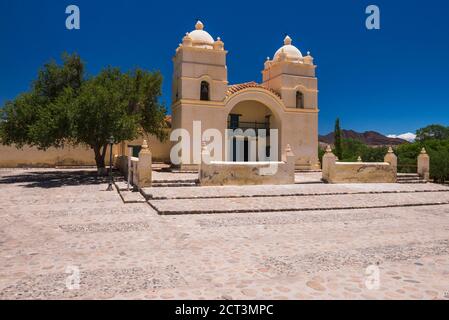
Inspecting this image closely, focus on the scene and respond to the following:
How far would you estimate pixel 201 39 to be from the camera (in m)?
23.9

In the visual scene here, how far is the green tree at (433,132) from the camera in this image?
68500 mm

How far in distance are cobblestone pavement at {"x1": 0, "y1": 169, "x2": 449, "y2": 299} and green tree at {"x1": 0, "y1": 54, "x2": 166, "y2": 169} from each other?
20.8ft

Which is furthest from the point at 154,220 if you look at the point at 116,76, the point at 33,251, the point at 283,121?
the point at 283,121

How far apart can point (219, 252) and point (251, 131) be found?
19.3 meters

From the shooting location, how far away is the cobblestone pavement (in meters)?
4.53

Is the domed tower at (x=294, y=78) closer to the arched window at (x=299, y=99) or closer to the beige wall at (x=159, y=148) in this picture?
the arched window at (x=299, y=99)

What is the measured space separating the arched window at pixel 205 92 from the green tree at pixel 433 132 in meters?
59.2

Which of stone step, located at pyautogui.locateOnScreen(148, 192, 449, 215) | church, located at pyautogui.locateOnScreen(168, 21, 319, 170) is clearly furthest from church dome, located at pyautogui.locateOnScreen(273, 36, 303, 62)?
stone step, located at pyautogui.locateOnScreen(148, 192, 449, 215)

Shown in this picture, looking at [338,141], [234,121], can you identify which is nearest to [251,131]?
[234,121]

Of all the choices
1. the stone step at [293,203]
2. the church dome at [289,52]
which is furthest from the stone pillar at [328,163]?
the church dome at [289,52]

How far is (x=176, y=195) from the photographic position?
12797mm

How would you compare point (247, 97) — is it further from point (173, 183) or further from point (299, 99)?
point (173, 183)
